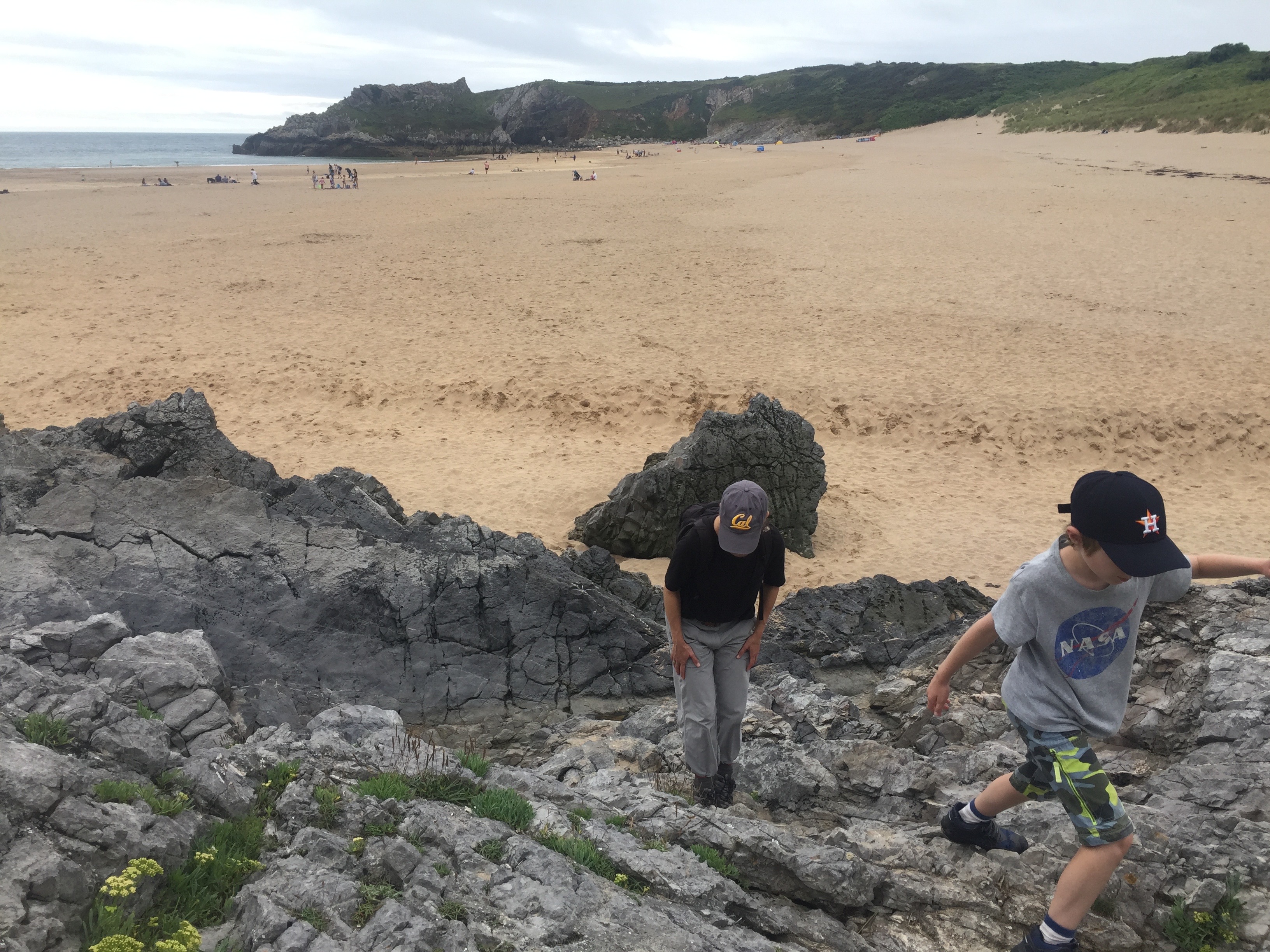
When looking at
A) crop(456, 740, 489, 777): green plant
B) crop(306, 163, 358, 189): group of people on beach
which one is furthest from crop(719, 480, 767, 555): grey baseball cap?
crop(306, 163, 358, 189): group of people on beach

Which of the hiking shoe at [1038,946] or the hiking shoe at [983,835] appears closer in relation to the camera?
the hiking shoe at [1038,946]

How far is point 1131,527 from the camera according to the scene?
125 inches

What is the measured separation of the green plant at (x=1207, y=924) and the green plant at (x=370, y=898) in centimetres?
327

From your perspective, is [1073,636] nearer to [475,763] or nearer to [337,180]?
[475,763]

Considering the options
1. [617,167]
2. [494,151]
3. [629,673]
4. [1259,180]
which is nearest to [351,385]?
[629,673]

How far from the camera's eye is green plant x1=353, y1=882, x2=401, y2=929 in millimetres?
3303

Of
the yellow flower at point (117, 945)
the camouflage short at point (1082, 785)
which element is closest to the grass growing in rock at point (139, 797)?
the yellow flower at point (117, 945)

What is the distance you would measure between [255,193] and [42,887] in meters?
54.7

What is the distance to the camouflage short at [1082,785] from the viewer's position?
3.44 m

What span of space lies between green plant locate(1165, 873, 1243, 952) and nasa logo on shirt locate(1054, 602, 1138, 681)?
1.13 metres

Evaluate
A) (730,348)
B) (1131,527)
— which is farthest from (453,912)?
(730,348)

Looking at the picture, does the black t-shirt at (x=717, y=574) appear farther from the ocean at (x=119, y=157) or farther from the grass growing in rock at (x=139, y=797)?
the ocean at (x=119, y=157)

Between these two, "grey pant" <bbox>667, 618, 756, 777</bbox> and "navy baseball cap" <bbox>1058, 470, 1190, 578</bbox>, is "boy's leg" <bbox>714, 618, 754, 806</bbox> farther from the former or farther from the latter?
"navy baseball cap" <bbox>1058, 470, 1190, 578</bbox>

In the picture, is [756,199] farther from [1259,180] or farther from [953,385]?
[953,385]
